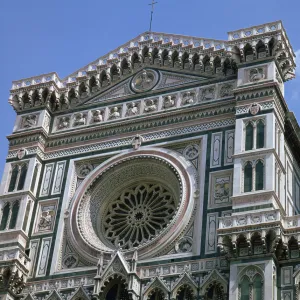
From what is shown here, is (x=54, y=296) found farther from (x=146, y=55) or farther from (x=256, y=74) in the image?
(x=146, y=55)

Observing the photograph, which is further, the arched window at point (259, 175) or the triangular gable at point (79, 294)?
the triangular gable at point (79, 294)

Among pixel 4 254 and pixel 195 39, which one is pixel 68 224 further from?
pixel 195 39

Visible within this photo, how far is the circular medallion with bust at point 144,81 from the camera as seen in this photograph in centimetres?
2809

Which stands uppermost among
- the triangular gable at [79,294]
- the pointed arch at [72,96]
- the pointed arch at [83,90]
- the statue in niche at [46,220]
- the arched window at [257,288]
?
the pointed arch at [83,90]

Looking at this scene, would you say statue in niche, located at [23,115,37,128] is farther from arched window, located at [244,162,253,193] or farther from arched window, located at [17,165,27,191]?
arched window, located at [244,162,253,193]

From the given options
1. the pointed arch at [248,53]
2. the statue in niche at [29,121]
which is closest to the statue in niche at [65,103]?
the statue in niche at [29,121]

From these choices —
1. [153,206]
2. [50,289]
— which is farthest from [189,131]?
[50,289]

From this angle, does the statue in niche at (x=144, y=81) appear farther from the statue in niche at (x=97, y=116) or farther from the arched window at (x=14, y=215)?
the arched window at (x=14, y=215)

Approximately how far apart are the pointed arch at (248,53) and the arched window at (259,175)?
3.84 meters

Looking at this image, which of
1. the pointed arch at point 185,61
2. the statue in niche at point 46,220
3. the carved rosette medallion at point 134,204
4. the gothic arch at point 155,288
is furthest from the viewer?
the pointed arch at point 185,61

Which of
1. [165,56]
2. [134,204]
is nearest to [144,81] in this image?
[165,56]

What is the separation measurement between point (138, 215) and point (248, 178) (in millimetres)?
3758

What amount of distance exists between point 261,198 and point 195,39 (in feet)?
23.3

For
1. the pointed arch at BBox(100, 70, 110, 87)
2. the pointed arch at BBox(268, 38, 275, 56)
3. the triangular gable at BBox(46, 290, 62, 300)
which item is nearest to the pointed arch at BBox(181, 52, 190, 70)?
the pointed arch at BBox(100, 70, 110, 87)
